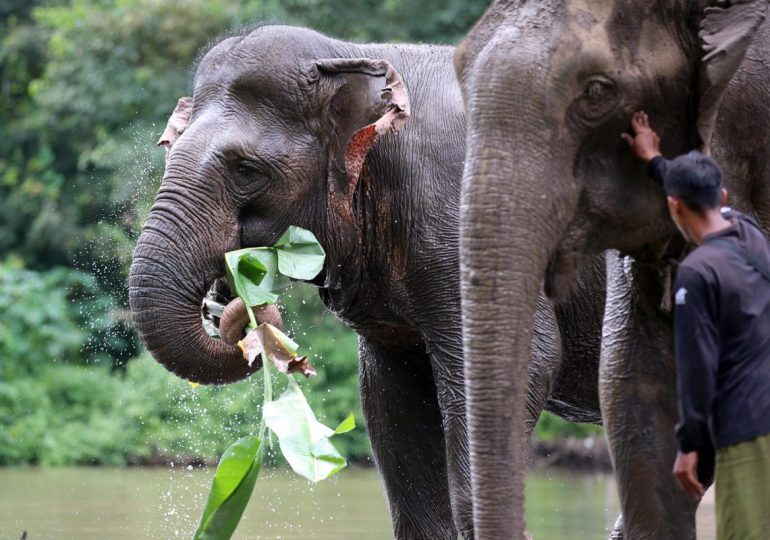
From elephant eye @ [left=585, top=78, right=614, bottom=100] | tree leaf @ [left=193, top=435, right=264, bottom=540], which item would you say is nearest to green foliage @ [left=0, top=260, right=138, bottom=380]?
tree leaf @ [left=193, top=435, right=264, bottom=540]

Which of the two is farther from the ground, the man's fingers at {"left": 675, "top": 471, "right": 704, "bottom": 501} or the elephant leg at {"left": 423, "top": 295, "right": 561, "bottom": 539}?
the man's fingers at {"left": 675, "top": 471, "right": 704, "bottom": 501}

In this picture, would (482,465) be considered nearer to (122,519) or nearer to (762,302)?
(762,302)

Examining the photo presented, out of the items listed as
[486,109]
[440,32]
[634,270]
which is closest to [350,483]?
[440,32]

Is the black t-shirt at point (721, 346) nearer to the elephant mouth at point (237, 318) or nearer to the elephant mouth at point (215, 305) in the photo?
the elephant mouth at point (237, 318)

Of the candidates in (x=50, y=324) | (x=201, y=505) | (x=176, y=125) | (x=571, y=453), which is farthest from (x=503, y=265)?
(x=50, y=324)

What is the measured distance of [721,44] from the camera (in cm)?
476

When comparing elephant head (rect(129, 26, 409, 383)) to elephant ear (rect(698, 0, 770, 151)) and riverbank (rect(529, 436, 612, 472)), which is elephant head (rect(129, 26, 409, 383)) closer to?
elephant ear (rect(698, 0, 770, 151))

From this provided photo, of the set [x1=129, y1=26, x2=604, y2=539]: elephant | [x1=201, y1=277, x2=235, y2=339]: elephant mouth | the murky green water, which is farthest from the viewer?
the murky green water

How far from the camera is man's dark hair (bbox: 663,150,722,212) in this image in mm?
4500

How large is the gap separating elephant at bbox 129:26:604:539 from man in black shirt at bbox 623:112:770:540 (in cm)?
199

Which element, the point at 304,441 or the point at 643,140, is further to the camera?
the point at 304,441

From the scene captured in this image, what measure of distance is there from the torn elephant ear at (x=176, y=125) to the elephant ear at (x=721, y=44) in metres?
2.82

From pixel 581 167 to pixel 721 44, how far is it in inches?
21.7

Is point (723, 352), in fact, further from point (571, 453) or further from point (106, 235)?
point (106, 235)
